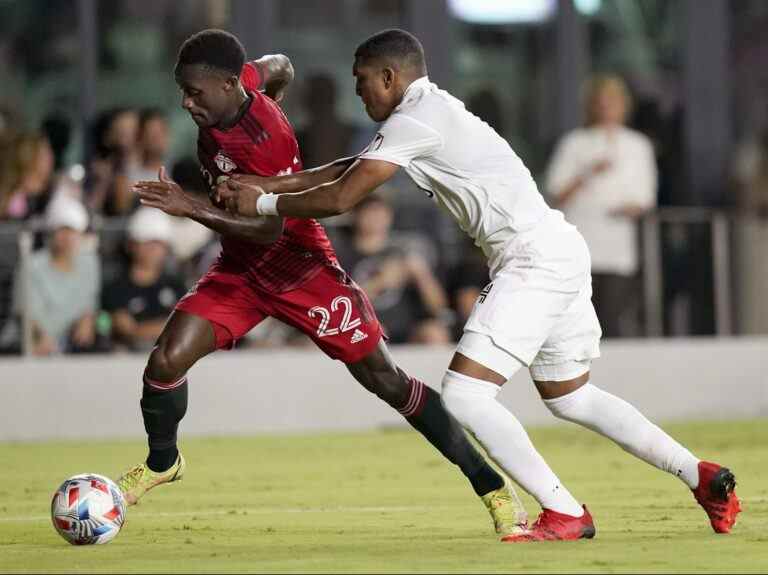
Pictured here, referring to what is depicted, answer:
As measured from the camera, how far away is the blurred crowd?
14078 mm

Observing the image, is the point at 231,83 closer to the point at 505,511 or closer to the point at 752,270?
the point at 505,511

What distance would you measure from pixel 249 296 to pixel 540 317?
1.75 meters

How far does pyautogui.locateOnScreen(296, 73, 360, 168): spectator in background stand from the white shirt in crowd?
7.08ft

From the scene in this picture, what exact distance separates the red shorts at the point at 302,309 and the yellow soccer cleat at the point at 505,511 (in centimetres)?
99

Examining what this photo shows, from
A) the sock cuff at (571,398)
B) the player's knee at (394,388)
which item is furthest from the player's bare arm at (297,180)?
the sock cuff at (571,398)

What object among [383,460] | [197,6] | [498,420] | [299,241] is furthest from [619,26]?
[498,420]

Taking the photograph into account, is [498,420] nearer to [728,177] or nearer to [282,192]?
[282,192]

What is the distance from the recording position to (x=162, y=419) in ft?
28.9

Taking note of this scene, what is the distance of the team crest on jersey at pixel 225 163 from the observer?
28.6 feet

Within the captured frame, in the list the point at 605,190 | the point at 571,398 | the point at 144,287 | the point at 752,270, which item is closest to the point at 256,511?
the point at 571,398

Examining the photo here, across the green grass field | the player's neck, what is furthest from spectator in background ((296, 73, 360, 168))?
the player's neck

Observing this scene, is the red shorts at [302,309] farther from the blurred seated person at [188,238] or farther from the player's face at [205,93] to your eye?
the blurred seated person at [188,238]

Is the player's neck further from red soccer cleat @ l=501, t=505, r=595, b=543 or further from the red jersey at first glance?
red soccer cleat @ l=501, t=505, r=595, b=543

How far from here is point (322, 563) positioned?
7.04 m
